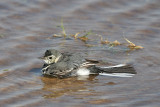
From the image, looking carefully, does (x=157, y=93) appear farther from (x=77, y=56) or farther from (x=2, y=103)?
(x=2, y=103)

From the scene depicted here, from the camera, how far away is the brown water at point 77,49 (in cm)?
802

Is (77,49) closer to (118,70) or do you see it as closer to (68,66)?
(68,66)

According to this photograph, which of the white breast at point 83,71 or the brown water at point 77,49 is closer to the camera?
the brown water at point 77,49

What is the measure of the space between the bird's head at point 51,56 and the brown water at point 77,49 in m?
0.42

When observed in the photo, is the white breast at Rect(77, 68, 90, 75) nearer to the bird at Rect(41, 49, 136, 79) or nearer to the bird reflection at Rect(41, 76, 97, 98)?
the bird at Rect(41, 49, 136, 79)

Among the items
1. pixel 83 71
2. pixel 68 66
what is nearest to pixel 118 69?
pixel 83 71

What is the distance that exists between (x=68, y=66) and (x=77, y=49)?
1457 millimetres

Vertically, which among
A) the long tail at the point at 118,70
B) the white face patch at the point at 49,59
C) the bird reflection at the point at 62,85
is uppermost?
the white face patch at the point at 49,59

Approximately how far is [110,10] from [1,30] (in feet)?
12.6

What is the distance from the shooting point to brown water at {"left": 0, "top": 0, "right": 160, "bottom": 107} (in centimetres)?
802

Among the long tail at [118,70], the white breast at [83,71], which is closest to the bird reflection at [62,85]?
the white breast at [83,71]

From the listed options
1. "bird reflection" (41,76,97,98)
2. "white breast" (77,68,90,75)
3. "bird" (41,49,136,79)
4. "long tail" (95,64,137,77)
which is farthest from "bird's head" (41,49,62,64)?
"long tail" (95,64,137,77)

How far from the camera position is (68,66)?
30.2ft

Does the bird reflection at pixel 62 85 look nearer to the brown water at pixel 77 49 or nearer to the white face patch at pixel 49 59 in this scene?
the brown water at pixel 77 49
